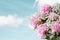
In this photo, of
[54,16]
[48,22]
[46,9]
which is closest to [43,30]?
[48,22]

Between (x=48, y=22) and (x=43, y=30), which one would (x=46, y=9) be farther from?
(x=43, y=30)

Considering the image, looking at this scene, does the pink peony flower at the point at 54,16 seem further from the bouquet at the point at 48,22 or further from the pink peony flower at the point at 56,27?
the pink peony flower at the point at 56,27

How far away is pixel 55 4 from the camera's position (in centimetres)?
434

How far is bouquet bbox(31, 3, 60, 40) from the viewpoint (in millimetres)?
4116

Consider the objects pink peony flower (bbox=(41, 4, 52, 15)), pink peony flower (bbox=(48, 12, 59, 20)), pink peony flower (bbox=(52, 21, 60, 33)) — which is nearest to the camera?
pink peony flower (bbox=(52, 21, 60, 33))

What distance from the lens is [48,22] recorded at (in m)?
4.25

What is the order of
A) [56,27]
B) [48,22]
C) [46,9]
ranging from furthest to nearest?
[46,9] → [48,22] → [56,27]

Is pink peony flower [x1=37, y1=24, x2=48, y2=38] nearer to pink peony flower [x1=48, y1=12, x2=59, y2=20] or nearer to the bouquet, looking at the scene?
the bouquet

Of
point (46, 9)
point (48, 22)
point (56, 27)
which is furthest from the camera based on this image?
point (46, 9)

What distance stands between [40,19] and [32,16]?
168 millimetres

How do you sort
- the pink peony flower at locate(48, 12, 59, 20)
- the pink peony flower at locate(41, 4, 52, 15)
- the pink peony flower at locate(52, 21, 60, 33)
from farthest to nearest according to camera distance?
the pink peony flower at locate(41, 4, 52, 15), the pink peony flower at locate(48, 12, 59, 20), the pink peony flower at locate(52, 21, 60, 33)

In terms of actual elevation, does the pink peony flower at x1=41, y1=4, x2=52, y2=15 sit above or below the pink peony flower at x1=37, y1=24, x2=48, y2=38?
above

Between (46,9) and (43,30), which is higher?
(46,9)

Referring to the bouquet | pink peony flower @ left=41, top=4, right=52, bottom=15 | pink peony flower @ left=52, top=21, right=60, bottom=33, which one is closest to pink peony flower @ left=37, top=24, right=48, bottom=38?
the bouquet
